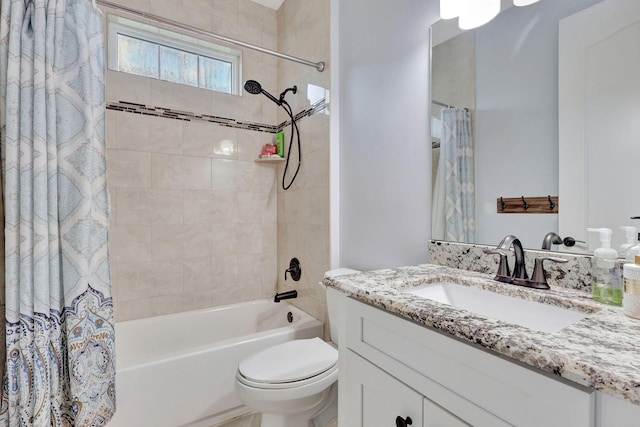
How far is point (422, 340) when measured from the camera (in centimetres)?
65

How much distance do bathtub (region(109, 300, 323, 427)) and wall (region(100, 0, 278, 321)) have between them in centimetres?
15

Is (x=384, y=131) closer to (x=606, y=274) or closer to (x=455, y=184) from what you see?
(x=455, y=184)

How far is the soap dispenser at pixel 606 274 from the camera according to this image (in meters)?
0.69

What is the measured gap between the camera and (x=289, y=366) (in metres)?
1.30

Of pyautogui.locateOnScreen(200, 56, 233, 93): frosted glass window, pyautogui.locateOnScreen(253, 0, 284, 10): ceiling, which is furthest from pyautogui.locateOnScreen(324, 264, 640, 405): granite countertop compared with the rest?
pyautogui.locateOnScreen(253, 0, 284, 10): ceiling

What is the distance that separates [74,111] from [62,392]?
3.44 ft

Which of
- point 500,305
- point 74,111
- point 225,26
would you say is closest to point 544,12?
point 500,305

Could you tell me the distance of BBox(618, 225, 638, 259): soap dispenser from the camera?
2.42 feet

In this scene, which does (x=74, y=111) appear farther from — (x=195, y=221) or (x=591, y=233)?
(x=591, y=233)

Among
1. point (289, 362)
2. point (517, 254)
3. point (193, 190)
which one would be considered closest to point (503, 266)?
point (517, 254)

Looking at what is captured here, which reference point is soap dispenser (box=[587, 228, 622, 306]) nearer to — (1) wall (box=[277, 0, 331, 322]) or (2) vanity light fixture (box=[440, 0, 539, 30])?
(2) vanity light fixture (box=[440, 0, 539, 30])

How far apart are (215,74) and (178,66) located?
261mm

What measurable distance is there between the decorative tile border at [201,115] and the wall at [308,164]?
0.15 feet

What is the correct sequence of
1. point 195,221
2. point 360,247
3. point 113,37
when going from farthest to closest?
point 195,221 < point 113,37 < point 360,247
